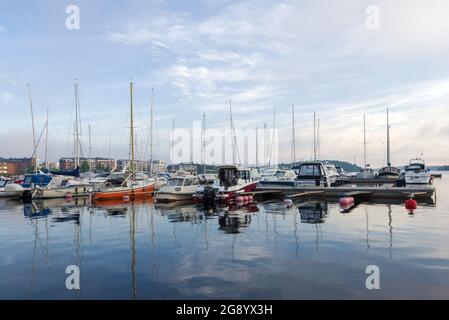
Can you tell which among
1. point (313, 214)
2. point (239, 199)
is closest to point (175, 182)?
point (239, 199)

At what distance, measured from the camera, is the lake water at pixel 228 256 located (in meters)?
8.98

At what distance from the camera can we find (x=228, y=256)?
488 inches

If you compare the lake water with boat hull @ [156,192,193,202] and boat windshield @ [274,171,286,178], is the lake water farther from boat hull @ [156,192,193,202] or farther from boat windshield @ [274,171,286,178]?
boat windshield @ [274,171,286,178]

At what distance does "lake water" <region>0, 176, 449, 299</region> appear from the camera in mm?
8984

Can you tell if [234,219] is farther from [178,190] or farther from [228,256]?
[178,190]

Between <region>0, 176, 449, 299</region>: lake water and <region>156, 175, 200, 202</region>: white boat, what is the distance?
10774mm

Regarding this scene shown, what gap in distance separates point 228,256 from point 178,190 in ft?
71.1

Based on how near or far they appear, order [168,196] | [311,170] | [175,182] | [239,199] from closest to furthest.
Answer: [239,199] < [168,196] < [175,182] < [311,170]

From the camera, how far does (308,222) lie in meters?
19.9

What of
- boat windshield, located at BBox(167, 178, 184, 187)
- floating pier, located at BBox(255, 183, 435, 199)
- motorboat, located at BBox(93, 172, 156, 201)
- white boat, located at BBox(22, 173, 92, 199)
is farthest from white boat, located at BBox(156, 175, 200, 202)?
white boat, located at BBox(22, 173, 92, 199)

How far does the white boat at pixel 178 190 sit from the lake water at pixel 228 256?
10.8 m

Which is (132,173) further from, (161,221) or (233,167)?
(161,221)

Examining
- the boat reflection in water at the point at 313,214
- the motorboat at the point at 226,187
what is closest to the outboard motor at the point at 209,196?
the motorboat at the point at 226,187

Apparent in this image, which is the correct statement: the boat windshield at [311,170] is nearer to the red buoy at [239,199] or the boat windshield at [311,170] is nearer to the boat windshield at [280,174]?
the boat windshield at [280,174]
